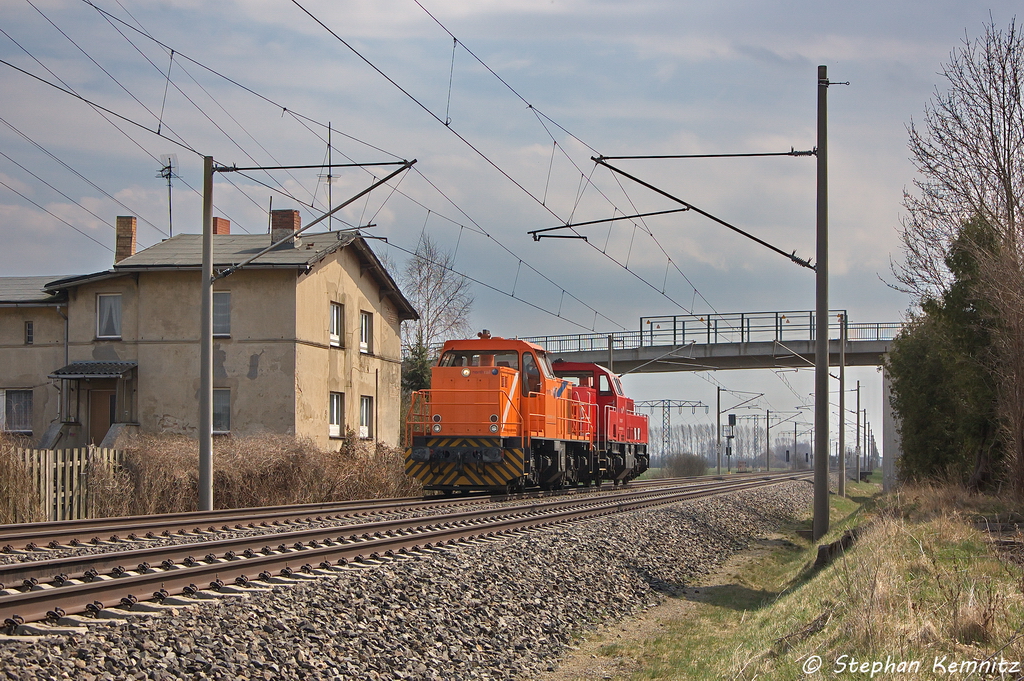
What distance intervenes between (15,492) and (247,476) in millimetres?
5858

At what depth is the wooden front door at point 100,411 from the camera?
29625 mm

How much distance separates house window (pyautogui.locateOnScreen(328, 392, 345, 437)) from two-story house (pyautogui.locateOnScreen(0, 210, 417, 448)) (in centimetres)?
3

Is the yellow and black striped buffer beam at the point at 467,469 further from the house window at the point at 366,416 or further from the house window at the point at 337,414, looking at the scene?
the house window at the point at 366,416

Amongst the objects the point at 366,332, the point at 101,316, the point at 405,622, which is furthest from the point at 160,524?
the point at 366,332

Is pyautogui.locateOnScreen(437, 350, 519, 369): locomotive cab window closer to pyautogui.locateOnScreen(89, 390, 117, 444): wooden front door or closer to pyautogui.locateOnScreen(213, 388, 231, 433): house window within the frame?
pyautogui.locateOnScreen(213, 388, 231, 433): house window

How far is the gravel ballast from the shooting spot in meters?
6.38

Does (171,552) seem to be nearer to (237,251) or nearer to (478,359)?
(478,359)

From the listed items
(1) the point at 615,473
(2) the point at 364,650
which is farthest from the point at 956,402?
(2) the point at 364,650

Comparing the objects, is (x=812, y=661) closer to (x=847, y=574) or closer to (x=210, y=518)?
(x=847, y=574)

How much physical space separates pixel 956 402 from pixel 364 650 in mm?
21715

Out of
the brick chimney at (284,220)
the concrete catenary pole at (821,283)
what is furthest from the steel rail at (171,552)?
the brick chimney at (284,220)

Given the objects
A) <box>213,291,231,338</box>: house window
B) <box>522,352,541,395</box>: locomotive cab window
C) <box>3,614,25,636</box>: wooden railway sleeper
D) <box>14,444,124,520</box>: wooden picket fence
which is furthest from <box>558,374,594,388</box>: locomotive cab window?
<box>3,614,25,636</box>: wooden railway sleeper

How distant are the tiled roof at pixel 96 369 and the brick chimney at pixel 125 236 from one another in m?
5.66

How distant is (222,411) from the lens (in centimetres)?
2892
